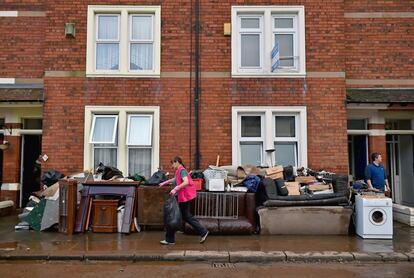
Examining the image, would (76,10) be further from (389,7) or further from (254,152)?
(389,7)

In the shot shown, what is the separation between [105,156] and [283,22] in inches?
243

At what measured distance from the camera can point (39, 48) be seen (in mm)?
12438

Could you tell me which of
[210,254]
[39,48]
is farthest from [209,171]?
[39,48]

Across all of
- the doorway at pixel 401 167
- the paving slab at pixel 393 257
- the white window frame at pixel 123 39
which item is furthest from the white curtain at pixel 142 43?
the doorway at pixel 401 167

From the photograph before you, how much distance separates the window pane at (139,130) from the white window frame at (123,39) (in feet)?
3.92

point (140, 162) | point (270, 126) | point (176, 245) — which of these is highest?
point (270, 126)

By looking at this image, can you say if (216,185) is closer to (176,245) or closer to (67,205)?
(176,245)

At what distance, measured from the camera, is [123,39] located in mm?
11430

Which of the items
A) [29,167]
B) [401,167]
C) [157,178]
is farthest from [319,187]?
[29,167]

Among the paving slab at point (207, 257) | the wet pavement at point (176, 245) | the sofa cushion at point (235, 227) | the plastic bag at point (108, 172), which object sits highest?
the plastic bag at point (108, 172)

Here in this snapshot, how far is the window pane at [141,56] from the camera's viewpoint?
11.5 metres

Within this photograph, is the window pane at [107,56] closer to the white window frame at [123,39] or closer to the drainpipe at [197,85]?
the white window frame at [123,39]

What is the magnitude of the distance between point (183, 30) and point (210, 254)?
6.54 m

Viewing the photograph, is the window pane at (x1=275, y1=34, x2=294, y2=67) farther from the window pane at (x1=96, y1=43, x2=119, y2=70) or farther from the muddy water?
the muddy water
